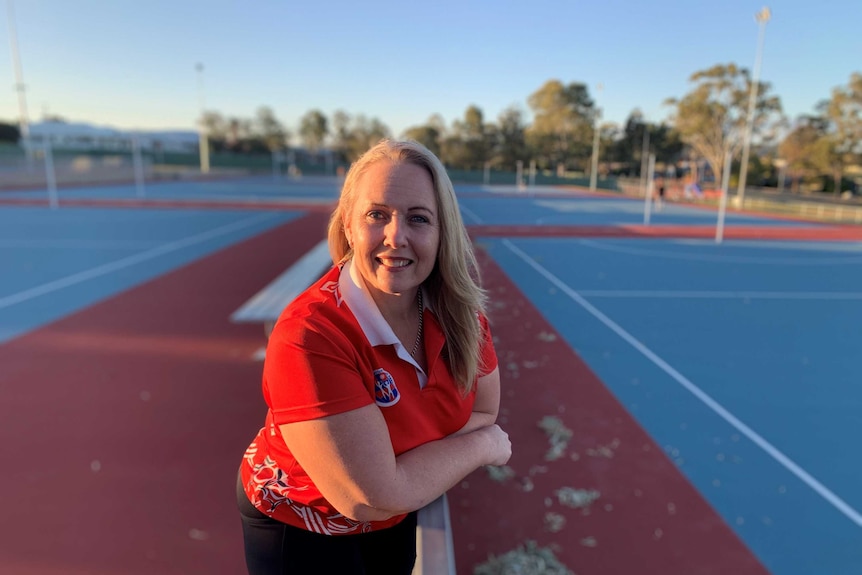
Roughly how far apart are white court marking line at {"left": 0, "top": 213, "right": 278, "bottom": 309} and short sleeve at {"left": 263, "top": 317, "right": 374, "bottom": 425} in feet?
31.8

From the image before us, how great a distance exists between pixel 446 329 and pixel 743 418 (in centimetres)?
496

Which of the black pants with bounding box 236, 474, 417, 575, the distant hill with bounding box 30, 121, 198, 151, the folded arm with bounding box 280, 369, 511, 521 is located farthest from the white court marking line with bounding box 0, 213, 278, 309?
the distant hill with bounding box 30, 121, 198, 151

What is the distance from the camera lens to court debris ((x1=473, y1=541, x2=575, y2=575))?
327 centimetres

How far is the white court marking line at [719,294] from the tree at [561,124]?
190 feet

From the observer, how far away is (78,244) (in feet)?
47.5

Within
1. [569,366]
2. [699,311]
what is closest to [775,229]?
[699,311]

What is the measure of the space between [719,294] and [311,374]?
36.3 feet

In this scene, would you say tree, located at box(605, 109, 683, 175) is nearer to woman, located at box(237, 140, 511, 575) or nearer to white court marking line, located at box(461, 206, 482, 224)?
white court marking line, located at box(461, 206, 482, 224)

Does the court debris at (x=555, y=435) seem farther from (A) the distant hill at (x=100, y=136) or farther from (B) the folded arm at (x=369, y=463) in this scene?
(A) the distant hill at (x=100, y=136)

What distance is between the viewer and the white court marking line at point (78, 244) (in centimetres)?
1405

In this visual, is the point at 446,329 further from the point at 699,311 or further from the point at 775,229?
the point at 775,229

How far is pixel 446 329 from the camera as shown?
5.10 feet

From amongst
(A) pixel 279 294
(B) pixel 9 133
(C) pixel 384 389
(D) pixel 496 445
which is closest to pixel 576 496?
(D) pixel 496 445

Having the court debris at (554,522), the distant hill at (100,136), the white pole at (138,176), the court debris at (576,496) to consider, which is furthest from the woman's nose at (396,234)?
the distant hill at (100,136)
